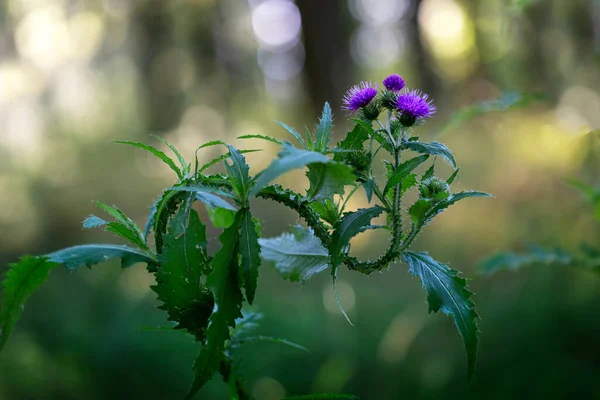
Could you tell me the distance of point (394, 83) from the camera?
1.94 feet

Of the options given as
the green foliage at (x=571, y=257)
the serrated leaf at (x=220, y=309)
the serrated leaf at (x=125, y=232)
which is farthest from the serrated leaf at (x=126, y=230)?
the green foliage at (x=571, y=257)

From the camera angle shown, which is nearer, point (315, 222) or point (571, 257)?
point (315, 222)

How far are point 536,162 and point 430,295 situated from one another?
3.39m

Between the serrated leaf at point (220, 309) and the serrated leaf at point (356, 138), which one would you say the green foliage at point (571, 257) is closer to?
A: the serrated leaf at point (356, 138)

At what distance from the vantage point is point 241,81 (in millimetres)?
6090

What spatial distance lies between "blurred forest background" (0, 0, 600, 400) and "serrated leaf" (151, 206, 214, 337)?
221 millimetres

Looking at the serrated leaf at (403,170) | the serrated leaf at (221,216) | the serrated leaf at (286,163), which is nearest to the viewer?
the serrated leaf at (286,163)

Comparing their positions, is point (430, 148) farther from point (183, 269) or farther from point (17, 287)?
point (17, 287)

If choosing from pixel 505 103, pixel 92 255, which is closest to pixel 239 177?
pixel 92 255

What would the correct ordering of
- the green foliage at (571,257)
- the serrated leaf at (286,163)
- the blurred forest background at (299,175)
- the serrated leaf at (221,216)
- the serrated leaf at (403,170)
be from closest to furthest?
the serrated leaf at (286,163)
the serrated leaf at (403,170)
the serrated leaf at (221,216)
the green foliage at (571,257)
the blurred forest background at (299,175)

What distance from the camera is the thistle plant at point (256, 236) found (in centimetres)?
50

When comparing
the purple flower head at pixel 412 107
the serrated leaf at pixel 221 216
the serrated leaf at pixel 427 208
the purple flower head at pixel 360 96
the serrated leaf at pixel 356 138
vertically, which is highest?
the purple flower head at pixel 360 96

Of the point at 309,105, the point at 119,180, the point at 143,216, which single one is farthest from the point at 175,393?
the point at 119,180

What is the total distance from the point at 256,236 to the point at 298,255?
0.12 meters
